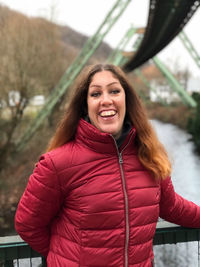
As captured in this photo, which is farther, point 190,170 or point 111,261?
point 190,170

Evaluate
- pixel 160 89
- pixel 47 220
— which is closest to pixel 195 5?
pixel 47 220

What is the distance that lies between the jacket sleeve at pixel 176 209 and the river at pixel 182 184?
19 cm

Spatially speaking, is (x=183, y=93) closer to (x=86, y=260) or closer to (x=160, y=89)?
(x=86, y=260)

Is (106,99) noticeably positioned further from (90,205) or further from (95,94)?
(90,205)

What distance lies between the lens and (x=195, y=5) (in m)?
6.07

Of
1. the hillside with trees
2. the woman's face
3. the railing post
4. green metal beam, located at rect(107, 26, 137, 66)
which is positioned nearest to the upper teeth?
the woman's face

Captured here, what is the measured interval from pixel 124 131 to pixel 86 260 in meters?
0.58

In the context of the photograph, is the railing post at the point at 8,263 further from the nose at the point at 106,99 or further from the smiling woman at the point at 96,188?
the nose at the point at 106,99

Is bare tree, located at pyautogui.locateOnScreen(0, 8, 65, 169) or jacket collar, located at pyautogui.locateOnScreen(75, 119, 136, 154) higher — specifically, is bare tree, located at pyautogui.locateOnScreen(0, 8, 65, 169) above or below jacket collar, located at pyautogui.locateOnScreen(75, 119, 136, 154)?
above

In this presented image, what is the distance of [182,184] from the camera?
21.6 feet

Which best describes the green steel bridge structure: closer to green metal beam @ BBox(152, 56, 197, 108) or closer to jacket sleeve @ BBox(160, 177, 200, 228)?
green metal beam @ BBox(152, 56, 197, 108)

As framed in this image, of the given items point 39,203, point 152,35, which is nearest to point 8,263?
point 39,203

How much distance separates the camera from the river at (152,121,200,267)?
6.33 feet

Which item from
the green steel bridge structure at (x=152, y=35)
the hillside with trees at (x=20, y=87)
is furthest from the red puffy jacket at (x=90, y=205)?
the hillside with trees at (x=20, y=87)
